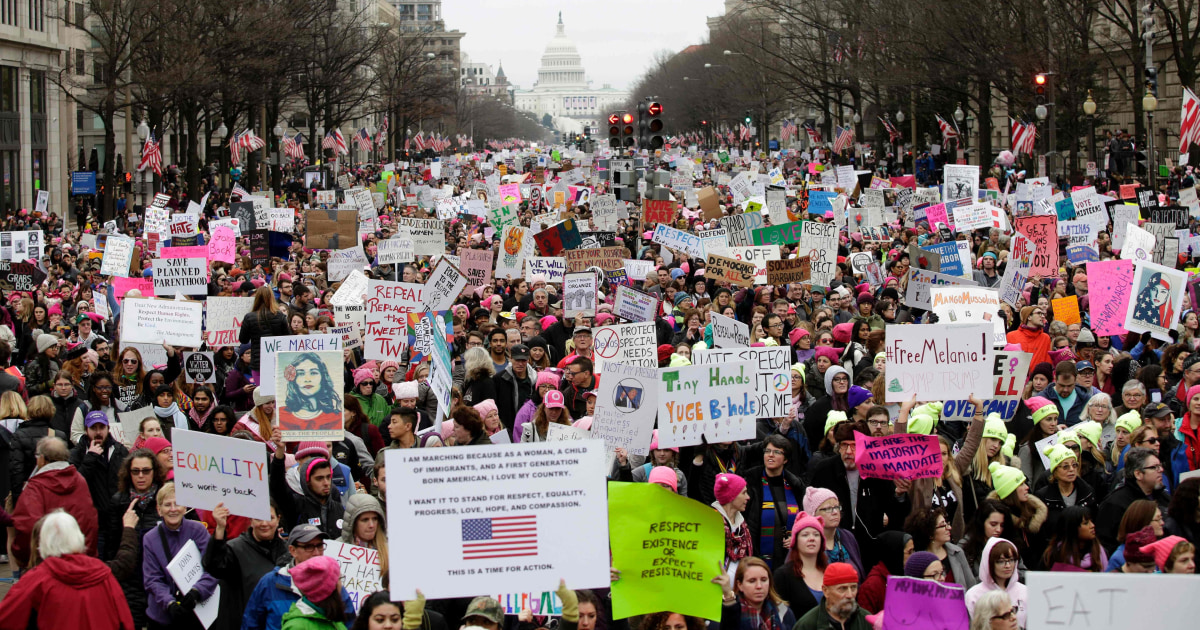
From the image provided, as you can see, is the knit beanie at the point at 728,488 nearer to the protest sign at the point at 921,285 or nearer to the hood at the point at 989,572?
the hood at the point at 989,572

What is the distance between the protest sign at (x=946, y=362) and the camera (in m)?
9.30

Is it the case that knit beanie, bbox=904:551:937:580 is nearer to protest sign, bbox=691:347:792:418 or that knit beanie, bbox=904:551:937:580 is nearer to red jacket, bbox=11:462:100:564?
protest sign, bbox=691:347:792:418

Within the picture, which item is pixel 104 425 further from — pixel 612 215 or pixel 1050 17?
pixel 1050 17

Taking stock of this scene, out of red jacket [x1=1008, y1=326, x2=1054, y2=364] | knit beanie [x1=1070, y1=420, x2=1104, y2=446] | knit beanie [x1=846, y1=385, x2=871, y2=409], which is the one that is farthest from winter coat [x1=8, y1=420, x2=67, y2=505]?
red jacket [x1=1008, y1=326, x2=1054, y2=364]

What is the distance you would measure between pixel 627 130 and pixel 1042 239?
1249 cm

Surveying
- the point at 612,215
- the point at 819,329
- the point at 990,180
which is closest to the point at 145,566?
the point at 819,329

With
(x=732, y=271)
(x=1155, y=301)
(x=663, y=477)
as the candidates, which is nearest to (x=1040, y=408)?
(x=663, y=477)

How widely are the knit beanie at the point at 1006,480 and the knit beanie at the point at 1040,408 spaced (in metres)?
1.21

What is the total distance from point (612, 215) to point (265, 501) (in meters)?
18.4

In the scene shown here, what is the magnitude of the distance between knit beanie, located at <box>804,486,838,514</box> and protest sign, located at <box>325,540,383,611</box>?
6.67ft

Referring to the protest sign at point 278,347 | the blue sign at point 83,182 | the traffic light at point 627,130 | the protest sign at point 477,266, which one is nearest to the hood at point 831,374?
the protest sign at point 278,347

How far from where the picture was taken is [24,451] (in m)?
10.1

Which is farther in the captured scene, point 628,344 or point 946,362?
point 628,344

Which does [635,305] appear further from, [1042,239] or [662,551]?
[662,551]
